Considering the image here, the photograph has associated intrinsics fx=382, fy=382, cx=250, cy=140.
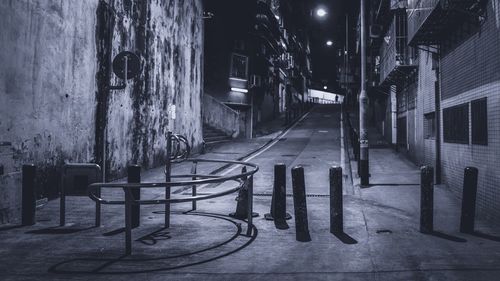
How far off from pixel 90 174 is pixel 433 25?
967 centimetres

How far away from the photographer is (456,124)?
10.2 m

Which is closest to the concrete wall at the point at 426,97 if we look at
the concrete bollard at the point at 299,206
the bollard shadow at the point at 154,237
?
the concrete bollard at the point at 299,206

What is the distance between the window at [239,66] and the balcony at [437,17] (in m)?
20.6

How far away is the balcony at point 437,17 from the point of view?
855cm

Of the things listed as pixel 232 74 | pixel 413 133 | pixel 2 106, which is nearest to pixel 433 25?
pixel 413 133

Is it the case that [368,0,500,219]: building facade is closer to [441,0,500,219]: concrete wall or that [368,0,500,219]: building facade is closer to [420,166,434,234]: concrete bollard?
[441,0,500,219]: concrete wall

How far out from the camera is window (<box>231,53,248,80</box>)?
3284cm

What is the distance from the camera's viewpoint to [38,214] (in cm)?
812

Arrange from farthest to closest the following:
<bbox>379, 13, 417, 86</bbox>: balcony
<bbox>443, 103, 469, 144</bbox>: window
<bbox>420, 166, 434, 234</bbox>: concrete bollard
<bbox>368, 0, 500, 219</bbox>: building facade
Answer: <bbox>379, 13, 417, 86</bbox>: balcony
<bbox>443, 103, 469, 144</bbox>: window
<bbox>368, 0, 500, 219</bbox>: building facade
<bbox>420, 166, 434, 234</bbox>: concrete bollard

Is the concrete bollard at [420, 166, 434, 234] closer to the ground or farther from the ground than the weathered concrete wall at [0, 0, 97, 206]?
closer to the ground

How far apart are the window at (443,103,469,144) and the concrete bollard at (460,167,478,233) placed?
128 inches

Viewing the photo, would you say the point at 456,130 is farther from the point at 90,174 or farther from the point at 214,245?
the point at 90,174

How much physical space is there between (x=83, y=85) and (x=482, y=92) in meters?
10.0

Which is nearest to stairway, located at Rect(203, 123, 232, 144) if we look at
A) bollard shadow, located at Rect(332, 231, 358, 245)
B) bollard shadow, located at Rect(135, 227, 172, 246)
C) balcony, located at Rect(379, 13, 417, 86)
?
balcony, located at Rect(379, 13, 417, 86)
